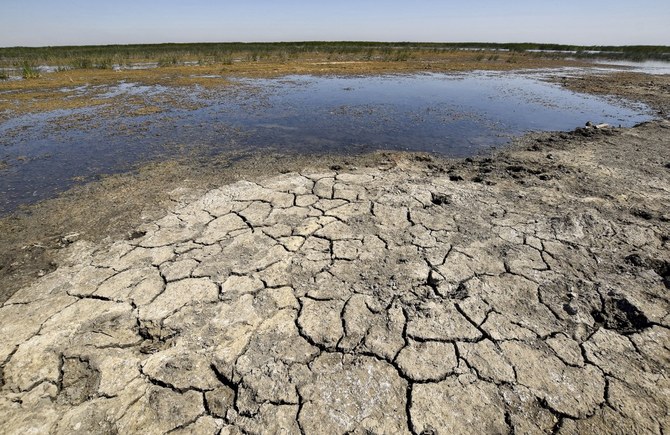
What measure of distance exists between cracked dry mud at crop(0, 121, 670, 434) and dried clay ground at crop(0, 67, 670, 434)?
0.01 meters

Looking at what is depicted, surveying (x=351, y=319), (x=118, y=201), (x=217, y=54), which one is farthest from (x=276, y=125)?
(x=217, y=54)

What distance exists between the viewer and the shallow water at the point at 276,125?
6.34 m

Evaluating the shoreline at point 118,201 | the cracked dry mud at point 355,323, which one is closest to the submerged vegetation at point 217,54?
the shoreline at point 118,201

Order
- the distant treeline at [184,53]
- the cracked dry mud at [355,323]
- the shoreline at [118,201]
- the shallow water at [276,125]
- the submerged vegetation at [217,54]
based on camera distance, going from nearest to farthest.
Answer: the cracked dry mud at [355,323] < the shoreline at [118,201] < the shallow water at [276,125] < the submerged vegetation at [217,54] < the distant treeline at [184,53]

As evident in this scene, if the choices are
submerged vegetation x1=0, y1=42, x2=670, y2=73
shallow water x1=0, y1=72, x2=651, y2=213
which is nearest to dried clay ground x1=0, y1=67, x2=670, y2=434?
shallow water x1=0, y1=72, x2=651, y2=213

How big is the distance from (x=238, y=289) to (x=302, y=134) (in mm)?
5767

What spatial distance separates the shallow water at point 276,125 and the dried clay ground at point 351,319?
224 centimetres

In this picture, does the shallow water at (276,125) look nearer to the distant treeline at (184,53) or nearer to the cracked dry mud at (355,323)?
the cracked dry mud at (355,323)

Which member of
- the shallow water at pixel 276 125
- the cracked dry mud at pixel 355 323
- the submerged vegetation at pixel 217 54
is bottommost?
the cracked dry mud at pixel 355 323

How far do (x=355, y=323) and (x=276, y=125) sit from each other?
7.25m

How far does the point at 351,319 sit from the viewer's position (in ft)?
8.86

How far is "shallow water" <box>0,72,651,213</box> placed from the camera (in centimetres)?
634

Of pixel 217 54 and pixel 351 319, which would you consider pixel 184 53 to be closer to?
pixel 217 54

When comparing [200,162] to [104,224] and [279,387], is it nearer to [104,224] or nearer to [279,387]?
[104,224]
